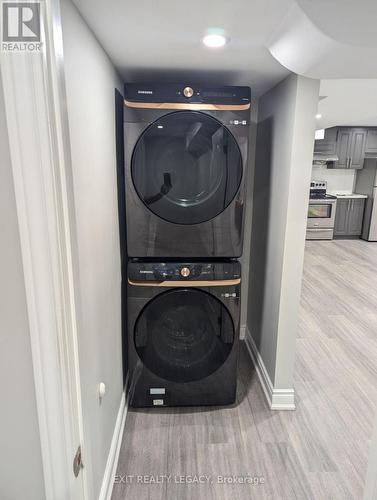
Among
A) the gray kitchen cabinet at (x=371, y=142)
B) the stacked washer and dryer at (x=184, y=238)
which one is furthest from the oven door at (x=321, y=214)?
the stacked washer and dryer at (x=184, y=238)

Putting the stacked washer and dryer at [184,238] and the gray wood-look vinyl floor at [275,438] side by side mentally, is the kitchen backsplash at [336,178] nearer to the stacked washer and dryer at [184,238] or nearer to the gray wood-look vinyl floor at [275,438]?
the gray wood-look vinyl floor at [275,438]

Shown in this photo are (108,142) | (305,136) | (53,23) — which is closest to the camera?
(53,23)

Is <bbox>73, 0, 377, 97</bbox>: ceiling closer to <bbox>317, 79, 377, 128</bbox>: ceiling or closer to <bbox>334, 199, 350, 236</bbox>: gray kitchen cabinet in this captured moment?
<bbox>317, 79, 377, 128</bbox>: ceiling

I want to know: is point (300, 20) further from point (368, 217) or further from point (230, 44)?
point (368, 217)

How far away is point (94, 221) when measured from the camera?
1.36 m

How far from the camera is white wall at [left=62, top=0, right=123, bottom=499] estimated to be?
1115mm

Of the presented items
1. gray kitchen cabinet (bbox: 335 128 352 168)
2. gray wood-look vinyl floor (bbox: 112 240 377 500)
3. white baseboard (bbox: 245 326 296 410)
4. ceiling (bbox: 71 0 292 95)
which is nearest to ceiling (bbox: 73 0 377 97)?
ceiling (bbox: 71 0 292 95)

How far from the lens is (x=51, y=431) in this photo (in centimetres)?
77

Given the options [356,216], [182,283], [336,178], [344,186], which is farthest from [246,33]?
[344,186]

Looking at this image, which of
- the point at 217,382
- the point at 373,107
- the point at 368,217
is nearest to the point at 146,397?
the point at 217,382

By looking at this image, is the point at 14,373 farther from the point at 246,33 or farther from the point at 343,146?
the point at 343,146

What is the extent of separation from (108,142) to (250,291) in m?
1.75

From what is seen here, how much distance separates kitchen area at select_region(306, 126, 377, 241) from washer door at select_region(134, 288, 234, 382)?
528 centimetres

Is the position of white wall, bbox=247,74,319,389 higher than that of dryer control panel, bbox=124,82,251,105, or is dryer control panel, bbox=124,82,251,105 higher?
dryer control panel, bbox=124,82,251,105
